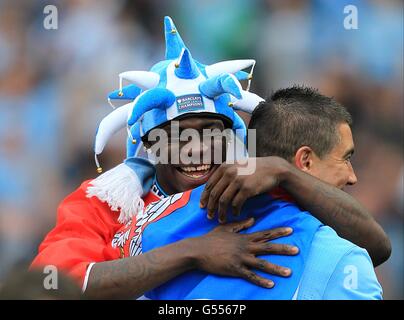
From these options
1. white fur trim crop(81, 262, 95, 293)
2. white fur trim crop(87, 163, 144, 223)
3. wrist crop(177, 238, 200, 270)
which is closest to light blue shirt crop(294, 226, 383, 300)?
wrist crop(177, 238, 200, 270)

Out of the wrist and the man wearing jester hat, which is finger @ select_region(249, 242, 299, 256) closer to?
the man wearing jester hat

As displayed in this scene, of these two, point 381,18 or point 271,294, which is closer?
point 271,294

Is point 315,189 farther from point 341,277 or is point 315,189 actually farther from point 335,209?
point 341,277

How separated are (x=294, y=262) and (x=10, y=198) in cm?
305

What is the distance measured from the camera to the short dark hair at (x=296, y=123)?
96.3 inches

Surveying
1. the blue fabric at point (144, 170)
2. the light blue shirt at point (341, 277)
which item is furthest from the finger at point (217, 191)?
the blue fabric at point (144, 170)

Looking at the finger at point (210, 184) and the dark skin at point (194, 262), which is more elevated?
the finger at point (210, 184)

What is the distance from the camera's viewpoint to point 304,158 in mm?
2445

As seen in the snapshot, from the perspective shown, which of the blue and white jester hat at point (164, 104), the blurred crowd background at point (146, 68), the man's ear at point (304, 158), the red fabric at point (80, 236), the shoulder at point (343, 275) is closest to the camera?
the shoulder at point (343, 275)

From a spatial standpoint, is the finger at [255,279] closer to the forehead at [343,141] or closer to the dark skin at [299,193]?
the dark skin at [299,193]

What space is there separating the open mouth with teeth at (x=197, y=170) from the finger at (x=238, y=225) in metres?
0.81

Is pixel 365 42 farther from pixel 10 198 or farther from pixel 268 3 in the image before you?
pixel 10 198
